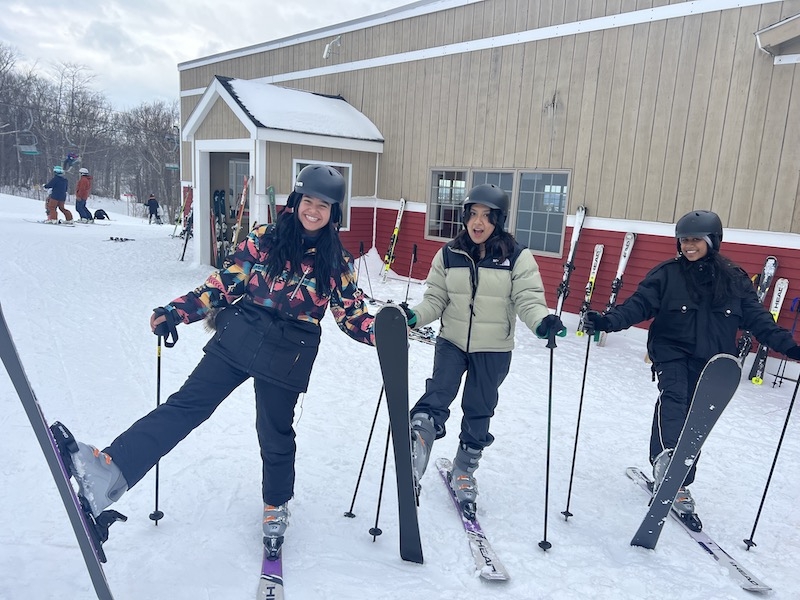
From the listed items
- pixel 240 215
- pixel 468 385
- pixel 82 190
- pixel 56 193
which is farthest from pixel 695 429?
pixel 82 190

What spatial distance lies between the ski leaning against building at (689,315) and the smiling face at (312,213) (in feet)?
4.93

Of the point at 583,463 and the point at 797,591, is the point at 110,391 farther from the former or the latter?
the point at 797,591

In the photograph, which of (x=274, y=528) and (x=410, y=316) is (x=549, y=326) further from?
(x=274, y=528)

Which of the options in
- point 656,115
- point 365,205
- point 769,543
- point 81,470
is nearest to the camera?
point 81,470

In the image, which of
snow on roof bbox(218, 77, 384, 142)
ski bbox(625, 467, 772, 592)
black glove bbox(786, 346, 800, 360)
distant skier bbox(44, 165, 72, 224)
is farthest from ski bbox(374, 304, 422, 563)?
distant skier bbox(44, 165, 72, 224)

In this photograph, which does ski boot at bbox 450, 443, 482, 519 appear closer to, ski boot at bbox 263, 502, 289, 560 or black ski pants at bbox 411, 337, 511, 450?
black ski pants at bbox 411, 337, 511, 450

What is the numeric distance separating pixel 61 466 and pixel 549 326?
2.07 m

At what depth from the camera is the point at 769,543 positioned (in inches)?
112

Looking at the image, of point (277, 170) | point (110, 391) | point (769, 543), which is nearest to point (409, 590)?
point (769, 543)

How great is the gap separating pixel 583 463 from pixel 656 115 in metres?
5.09

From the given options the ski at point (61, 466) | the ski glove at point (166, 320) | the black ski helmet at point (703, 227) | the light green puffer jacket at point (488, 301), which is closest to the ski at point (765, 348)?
the black ski helmet at point (703, 227)

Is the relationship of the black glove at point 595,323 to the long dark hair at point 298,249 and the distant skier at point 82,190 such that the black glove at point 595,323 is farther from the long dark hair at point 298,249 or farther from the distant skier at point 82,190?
the distant skier at point 82,190

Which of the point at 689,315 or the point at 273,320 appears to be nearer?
the point at 273,320

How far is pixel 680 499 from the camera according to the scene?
9.90 feet
